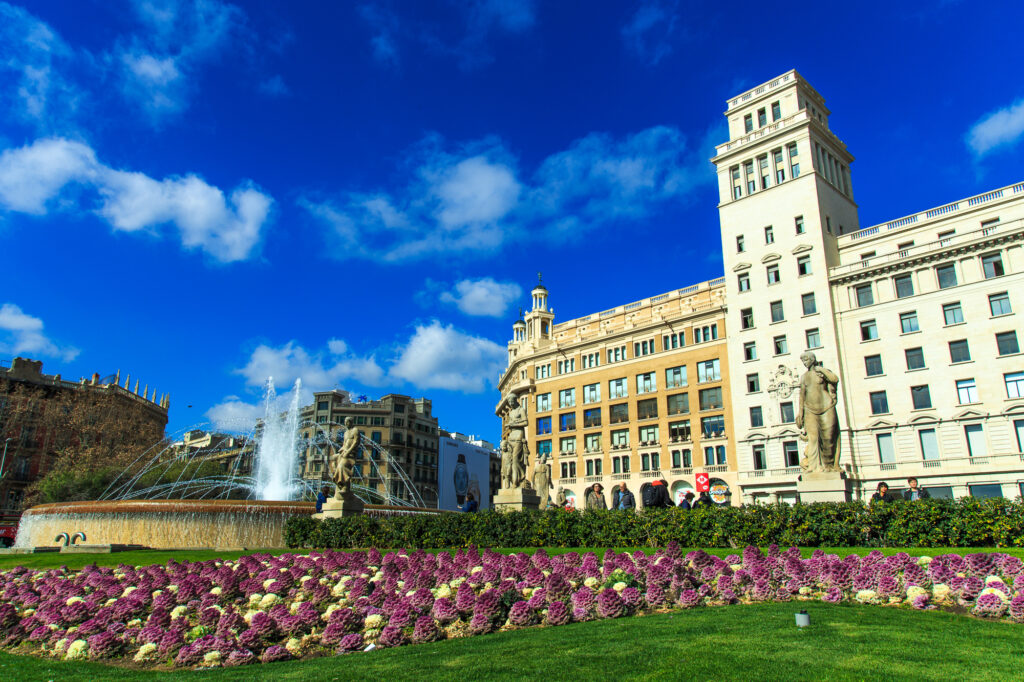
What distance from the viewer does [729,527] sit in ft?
45.8

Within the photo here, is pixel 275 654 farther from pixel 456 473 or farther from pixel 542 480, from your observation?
pixel 456 473

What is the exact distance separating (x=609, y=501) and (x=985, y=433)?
29.3 metres

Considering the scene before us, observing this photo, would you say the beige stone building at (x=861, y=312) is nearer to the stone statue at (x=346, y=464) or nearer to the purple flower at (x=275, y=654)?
the stone statue at (x=346, y=464)

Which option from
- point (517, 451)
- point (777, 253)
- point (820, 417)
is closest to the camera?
point (820, 417)

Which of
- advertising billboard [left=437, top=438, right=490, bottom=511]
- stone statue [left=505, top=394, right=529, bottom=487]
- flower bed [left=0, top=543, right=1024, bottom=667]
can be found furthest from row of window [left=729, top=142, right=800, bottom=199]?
advertising billboard [left=437, top=438, right=490, bottom=511]

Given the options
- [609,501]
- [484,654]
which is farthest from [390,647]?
[609,501]

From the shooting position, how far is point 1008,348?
39.5 m

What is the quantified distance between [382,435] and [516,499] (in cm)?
8049

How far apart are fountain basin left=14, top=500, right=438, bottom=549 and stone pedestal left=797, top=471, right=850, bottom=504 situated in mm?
12901

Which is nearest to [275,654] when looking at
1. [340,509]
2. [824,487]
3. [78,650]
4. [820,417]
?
[78,650]

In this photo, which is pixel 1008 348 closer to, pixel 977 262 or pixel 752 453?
pixel 977 262

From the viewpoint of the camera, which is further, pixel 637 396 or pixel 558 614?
pixel 637 396

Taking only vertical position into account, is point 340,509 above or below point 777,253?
below

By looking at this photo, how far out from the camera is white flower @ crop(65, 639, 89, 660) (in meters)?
7.35
